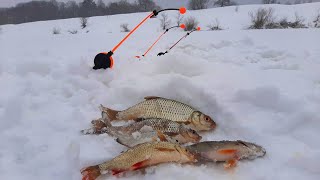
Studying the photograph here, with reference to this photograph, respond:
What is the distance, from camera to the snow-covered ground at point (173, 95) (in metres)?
3.35

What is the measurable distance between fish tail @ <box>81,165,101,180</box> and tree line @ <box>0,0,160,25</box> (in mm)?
52115

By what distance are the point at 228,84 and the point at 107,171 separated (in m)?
2.01

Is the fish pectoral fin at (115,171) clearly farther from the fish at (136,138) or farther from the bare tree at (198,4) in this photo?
the bare tree at (198,4)

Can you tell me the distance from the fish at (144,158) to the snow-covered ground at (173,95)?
69 mm

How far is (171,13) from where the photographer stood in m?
26.5

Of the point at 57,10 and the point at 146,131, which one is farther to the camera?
the point at 57,10

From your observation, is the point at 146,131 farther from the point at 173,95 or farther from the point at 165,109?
the point at 173,95

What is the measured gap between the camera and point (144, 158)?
3104 mm

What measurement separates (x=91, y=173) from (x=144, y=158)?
0.42 m

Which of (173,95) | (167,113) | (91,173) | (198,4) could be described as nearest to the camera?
(91,173)

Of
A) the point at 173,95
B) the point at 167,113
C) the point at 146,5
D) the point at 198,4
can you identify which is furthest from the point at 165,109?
the point at 146,5

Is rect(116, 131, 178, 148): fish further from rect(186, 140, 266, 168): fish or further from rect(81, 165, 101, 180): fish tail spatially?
rect(81, 165, 101, 180): fish tail

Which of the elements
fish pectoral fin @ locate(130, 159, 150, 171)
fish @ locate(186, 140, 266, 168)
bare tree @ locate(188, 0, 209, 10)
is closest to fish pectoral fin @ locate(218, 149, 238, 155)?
fish @ locate(186, 140, 266, 168)

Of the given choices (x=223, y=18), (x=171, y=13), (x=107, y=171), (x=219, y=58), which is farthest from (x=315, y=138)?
(x=171, y=13)
